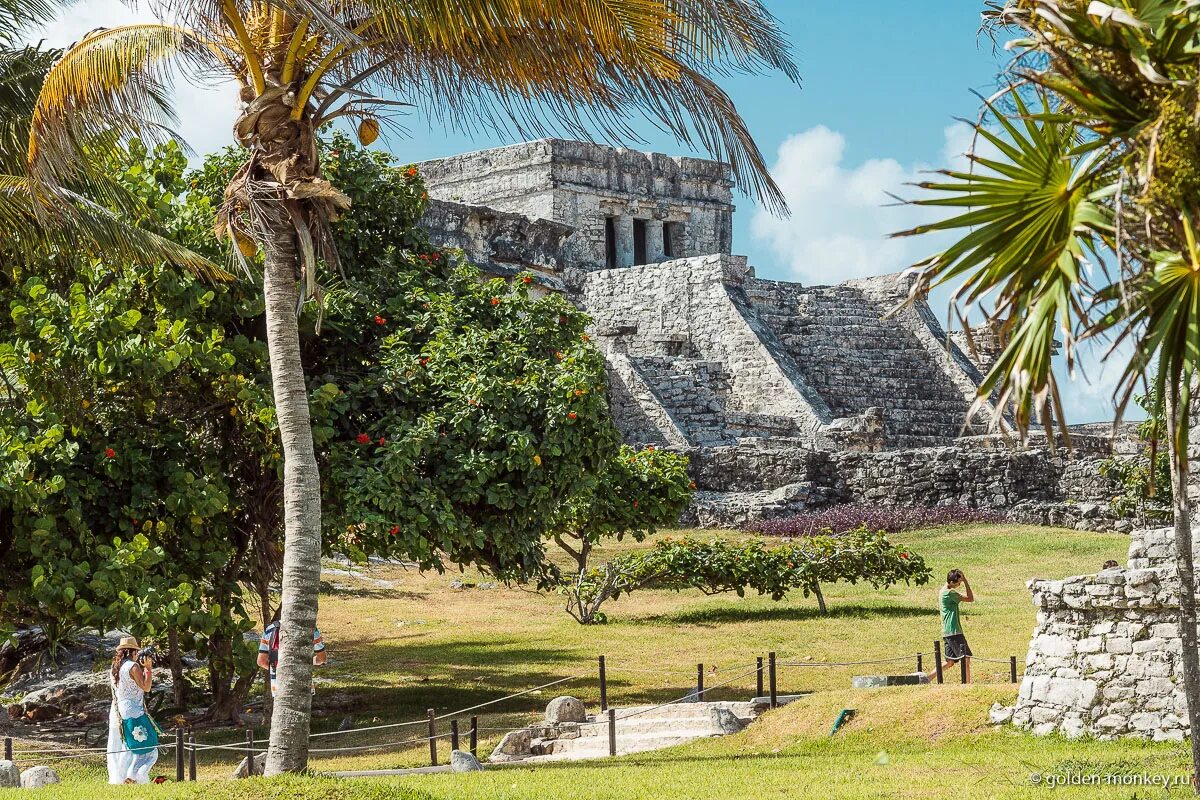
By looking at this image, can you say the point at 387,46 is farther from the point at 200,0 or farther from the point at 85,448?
the point at 85,448

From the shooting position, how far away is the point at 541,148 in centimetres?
Result: 3612

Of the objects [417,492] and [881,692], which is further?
[417,492]

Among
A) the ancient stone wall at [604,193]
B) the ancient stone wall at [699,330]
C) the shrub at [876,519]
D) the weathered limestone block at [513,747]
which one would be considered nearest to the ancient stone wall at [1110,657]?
the weathered limestone block at [513,747]

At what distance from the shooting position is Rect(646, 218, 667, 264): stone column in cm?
3819

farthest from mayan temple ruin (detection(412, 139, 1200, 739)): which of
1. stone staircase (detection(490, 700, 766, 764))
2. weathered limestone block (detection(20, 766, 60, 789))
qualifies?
weathered limestone block (detection(20, 766, 60, 789))

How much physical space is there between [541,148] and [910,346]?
35.0ft

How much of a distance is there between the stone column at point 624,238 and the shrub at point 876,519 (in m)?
16.3

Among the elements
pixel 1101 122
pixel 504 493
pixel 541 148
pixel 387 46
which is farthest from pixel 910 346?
pixel 1101 122

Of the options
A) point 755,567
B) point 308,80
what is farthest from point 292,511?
point 755,567

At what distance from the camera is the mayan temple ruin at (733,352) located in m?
22.7

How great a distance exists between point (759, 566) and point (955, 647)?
433cm

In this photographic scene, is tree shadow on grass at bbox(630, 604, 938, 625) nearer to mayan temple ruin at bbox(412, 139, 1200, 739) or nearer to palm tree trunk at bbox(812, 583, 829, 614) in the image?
palm tree trunk at bbox(812, 583, 829, 614)

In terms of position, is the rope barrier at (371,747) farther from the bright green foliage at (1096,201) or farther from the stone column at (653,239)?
the stone column at (653,239)

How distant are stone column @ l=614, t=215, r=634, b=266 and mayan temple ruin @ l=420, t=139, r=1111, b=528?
0.16 feet
